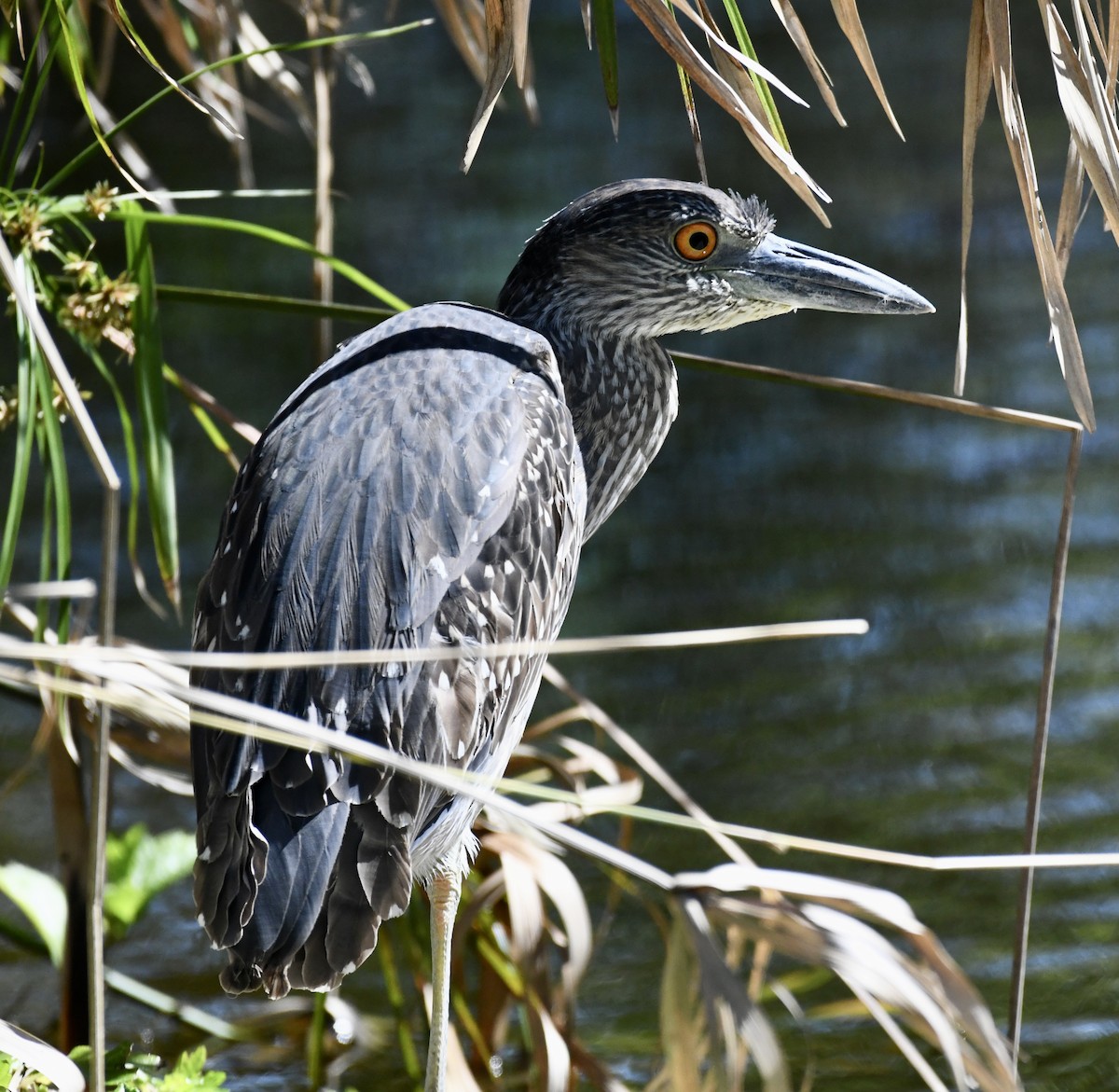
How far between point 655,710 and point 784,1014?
130 cm

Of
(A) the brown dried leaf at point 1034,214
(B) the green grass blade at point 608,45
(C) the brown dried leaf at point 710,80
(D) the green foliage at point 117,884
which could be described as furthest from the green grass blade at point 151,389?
(A) the brown dried leaf at point 1034,214

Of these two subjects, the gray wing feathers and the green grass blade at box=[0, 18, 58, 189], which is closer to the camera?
the gray wing feathers

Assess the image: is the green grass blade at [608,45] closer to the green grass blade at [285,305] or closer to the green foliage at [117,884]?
the green grass blade at [285,305]

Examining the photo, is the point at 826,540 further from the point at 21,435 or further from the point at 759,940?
the point at 759,940

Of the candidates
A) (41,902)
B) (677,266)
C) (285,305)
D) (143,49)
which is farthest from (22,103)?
(41,902)

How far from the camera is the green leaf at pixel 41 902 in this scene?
2732mm

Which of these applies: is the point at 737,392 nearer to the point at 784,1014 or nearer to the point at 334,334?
the point at 334,334

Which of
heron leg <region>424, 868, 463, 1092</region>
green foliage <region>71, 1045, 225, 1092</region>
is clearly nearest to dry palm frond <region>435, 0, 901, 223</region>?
heron leg <region>424, 868, 463, 1092</region>

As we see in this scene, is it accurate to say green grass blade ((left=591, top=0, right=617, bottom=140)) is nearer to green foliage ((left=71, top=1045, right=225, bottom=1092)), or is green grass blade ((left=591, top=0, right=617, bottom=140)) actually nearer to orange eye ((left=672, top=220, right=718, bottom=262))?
orange eye ((left=672, top=220, right=718, bottom=262))

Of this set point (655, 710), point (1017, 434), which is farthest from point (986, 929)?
point (1017, 434)

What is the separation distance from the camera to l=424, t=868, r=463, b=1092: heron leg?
83.2 inches

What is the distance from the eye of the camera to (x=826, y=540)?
5.07 metres

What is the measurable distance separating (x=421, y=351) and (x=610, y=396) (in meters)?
0.44

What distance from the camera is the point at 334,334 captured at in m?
6.20
